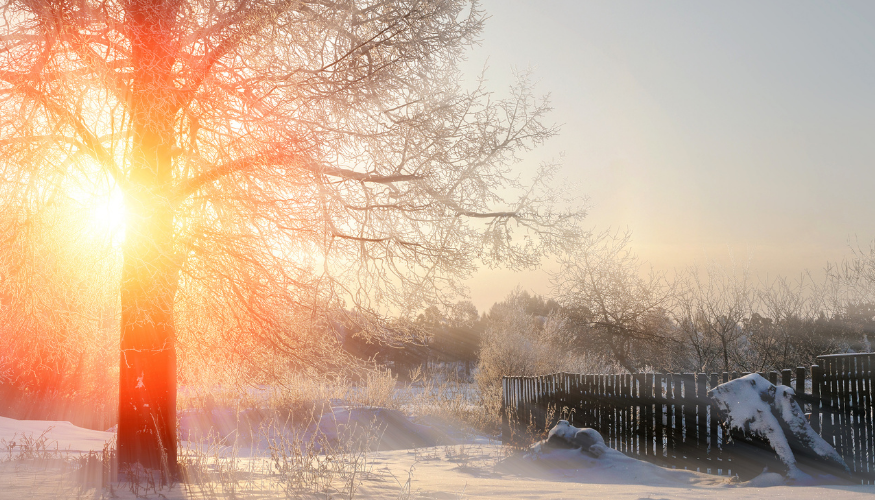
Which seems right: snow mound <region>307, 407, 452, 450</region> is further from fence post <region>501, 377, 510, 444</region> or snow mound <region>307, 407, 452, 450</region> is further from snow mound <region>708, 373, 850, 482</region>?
snow mound <region>708, 373, 850, 482</region>

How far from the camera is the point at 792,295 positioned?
2228 centimetres

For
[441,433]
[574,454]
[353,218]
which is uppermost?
[353,218]

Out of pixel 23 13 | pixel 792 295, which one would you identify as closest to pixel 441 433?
pixel 23 13

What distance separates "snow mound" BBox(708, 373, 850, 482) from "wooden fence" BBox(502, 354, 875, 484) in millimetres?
150

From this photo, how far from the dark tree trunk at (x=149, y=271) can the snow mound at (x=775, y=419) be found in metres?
6.53

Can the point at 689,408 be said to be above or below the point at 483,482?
above

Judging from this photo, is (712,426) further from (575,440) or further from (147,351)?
(147,351)

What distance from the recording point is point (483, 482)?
6785 mm

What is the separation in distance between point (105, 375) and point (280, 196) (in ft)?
33.3

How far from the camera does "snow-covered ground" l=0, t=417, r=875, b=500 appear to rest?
533cm

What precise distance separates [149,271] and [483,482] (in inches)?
174

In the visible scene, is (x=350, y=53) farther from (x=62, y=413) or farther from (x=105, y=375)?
(x=62, y=413)

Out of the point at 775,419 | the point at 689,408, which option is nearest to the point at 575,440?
the point at 689,408

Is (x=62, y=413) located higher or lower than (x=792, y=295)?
lower
